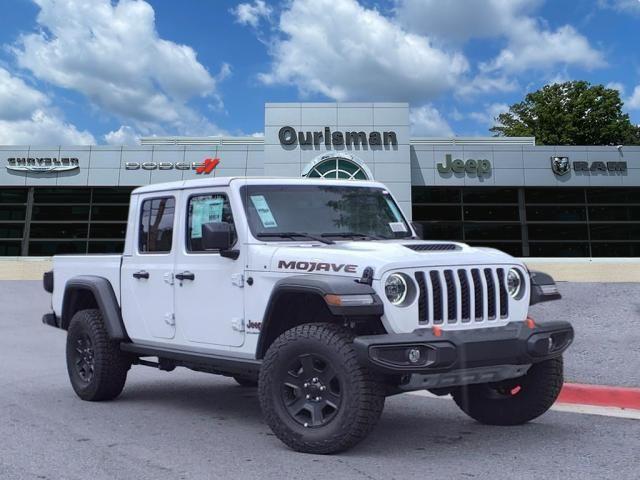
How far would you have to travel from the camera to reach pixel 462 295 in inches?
178

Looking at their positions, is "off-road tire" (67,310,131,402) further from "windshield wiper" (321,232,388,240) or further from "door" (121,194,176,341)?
"windshield wiper" (321,232,388,240)

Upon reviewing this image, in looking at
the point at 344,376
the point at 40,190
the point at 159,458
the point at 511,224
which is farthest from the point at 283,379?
the point at 40,190

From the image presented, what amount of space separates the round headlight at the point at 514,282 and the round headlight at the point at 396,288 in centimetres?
101

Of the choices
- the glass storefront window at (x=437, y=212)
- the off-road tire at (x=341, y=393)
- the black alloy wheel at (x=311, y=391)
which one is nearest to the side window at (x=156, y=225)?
the off-road tire at (x=341, y=393)

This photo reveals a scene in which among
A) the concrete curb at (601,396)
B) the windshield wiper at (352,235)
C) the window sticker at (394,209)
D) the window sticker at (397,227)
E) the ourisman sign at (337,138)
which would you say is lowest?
the concrete curb at (601,396)

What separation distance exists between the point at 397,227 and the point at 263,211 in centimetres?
130

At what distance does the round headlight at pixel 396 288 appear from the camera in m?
4.27

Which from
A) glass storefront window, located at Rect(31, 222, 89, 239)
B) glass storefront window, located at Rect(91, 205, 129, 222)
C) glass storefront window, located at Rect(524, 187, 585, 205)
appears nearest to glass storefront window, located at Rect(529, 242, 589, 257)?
glass storefront window, located at Rect(524, 187, 585, 205)

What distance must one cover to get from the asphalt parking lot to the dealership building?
83.2 feet

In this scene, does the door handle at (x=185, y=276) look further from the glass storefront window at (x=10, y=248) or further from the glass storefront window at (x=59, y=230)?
the glass storefront window at (x=10, y=248)

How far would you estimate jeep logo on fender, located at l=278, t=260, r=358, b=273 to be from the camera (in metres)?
4.41

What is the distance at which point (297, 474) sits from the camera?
13.4ft

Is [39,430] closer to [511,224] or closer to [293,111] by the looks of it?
[293,111]

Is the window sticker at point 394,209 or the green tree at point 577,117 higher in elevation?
the green tree at point 577,117
